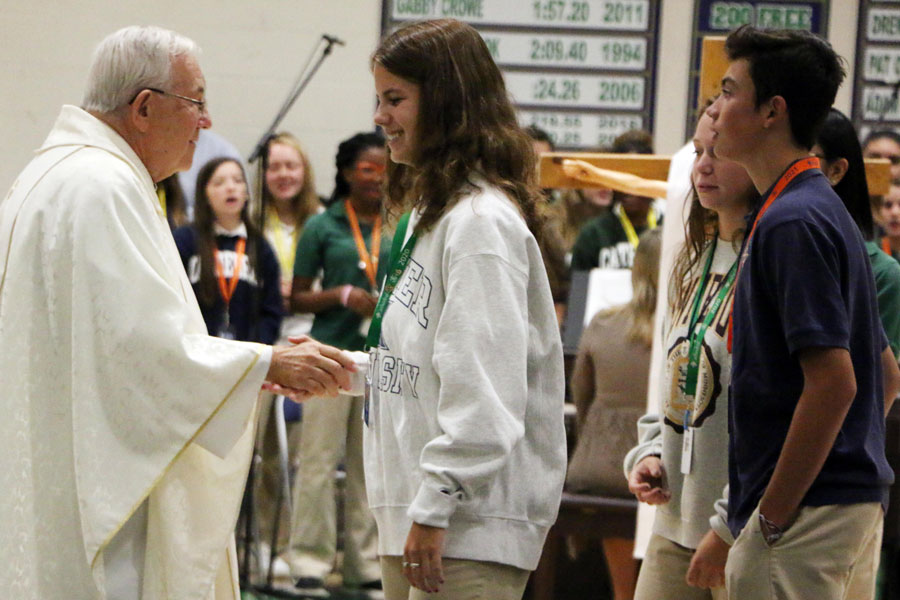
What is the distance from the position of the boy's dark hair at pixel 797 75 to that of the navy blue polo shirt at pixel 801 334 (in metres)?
0.10

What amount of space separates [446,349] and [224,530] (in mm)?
656

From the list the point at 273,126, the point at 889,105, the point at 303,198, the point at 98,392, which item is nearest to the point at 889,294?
the point at 98,392

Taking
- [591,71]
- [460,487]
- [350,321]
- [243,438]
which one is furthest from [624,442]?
[591,71]

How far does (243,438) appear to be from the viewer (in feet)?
7.43

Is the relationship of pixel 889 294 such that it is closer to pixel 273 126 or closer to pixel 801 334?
pixel 801 334

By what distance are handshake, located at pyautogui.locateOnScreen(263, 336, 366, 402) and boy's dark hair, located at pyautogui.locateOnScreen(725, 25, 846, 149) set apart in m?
0.87

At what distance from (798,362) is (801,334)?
91mm

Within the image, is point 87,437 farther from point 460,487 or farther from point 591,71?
point 591,71

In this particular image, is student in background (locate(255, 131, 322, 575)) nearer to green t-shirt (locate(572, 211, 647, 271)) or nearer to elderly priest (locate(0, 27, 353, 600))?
green t-shirt (locate(572, 211, 647, 271))

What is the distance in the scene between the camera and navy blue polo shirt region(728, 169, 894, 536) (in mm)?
1715

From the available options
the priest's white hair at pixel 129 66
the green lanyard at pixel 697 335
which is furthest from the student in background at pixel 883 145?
the priest's white hair at pixel 129 66

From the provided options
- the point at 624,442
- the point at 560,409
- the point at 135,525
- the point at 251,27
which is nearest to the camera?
the point at 560,409

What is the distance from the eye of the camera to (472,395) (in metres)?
1.80

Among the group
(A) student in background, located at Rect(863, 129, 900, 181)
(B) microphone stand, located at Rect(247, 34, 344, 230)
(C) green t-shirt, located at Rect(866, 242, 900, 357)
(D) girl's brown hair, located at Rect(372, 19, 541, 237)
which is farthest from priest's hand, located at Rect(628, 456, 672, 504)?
(A) student in background, located at Rect(863, 129, 900, 181)
